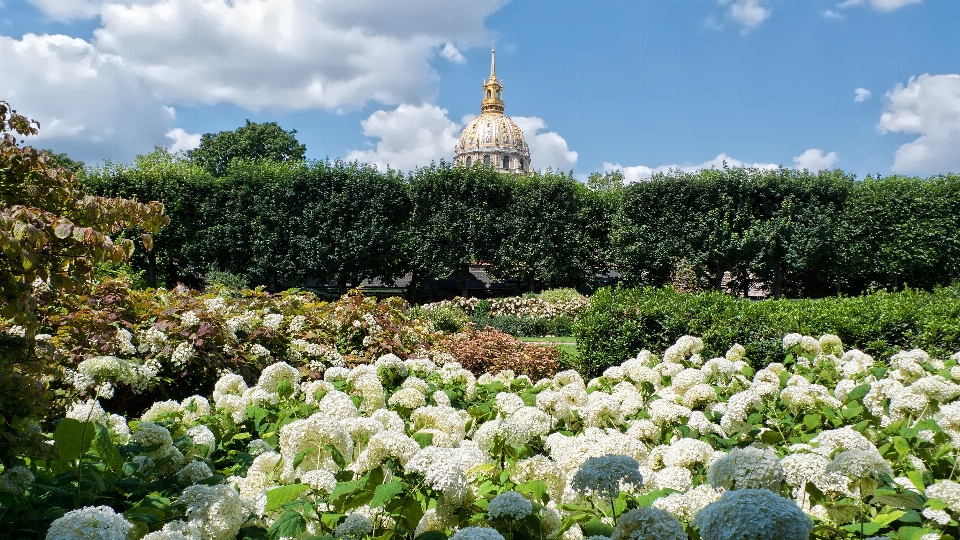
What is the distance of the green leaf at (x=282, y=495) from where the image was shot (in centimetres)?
207

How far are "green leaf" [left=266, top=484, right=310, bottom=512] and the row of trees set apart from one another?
69.9ft

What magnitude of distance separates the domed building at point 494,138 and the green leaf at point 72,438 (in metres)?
93.4

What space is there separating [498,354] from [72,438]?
19.6 ft

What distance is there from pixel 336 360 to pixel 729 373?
3451 mm

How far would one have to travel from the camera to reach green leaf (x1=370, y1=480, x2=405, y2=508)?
6.20 ft

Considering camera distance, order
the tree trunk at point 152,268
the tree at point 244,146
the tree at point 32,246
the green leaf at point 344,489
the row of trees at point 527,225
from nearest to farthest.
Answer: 1. the green leaf at point 344,489
2. the tree at point 32,246
3. the tree trunk at point 152,268
4. the row of trees at point 527,225
5. the tree at point 244,146

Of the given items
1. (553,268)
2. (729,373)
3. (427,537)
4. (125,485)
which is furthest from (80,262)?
(553,268)

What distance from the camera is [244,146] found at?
41.2 m

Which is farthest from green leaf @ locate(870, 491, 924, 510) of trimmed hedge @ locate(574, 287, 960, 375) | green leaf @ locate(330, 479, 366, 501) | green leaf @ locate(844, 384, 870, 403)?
trimmed hedge @ locate(574, 287, 960, 375)

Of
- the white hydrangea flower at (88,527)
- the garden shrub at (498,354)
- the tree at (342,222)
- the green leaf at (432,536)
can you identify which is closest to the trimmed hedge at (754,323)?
the garden shrub at (498,354)

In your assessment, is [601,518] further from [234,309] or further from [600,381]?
[234,309]

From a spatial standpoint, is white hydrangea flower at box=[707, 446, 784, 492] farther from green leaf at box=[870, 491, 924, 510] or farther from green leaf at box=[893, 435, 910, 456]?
green leaf at box=[893, 435, 910, 456]

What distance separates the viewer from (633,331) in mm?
7516

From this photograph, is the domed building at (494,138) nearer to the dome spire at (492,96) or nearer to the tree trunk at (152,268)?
the dome spire at (492,96)
